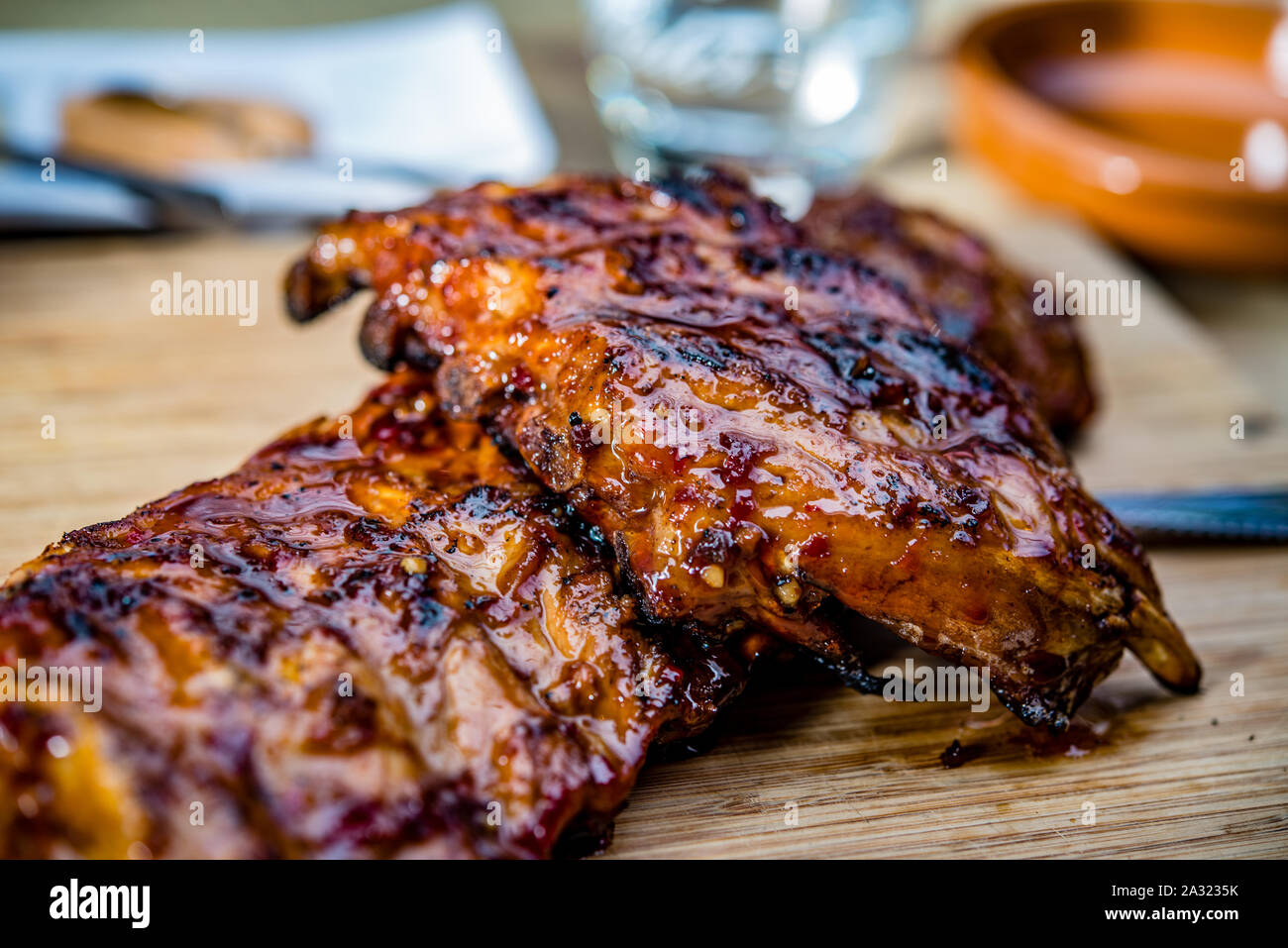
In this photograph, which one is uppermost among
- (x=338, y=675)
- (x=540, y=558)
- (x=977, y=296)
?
(x=977, y=296)

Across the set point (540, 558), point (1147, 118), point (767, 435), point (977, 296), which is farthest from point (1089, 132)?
point (540, 558)

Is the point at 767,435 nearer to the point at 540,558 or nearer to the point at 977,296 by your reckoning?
the point at 540,558

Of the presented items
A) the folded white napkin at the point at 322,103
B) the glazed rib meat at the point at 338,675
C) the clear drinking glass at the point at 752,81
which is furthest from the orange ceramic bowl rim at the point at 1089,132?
the glazed rib meat at the point at 338,675

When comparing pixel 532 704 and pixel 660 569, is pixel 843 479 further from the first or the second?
pixel 532 704

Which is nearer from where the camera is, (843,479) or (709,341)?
(843,479)

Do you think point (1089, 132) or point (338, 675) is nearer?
point (338, 675)

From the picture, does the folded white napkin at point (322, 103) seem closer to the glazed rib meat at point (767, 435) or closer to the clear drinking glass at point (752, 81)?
the clear drinking glass at point (752, 81)
